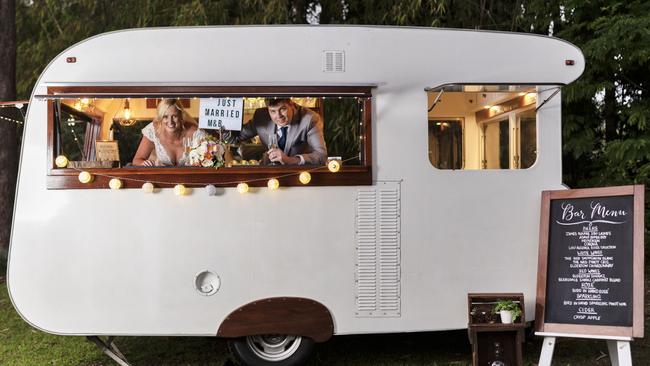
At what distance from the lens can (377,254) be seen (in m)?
4.90

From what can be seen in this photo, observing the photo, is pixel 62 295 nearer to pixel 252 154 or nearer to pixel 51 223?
pixel 51 223

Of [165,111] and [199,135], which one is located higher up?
[165,111]

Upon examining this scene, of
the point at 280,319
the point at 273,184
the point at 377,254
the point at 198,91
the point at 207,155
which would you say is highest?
the point at 198,91

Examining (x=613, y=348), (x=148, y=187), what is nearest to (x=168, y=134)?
(x=148, y=187)

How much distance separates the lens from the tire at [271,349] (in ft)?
16.1

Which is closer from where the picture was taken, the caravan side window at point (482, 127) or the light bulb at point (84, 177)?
the light bulb at point (84, 177)

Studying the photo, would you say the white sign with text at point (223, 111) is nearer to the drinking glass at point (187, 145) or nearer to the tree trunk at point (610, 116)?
the drinking glass at point (187, 145)

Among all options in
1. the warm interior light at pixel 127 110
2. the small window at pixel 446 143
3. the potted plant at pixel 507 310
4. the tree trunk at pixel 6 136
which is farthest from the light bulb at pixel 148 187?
the tree trunk at pixel 6 136

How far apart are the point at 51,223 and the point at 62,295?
531 millimetres

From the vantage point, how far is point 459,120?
545 cm

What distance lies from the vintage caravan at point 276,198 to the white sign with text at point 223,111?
0.13 ft

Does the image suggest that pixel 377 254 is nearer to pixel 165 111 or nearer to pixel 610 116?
pixel 165 111

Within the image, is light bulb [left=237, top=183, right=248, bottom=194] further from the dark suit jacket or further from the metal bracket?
the metal bracket

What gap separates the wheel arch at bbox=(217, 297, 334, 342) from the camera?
4812 millimetres
